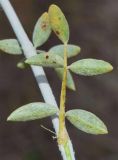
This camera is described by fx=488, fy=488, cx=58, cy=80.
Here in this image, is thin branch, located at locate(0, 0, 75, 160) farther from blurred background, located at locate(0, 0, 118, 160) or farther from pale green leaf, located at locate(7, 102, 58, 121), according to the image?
blurred background, located at locate(0, 0, 118, 160)

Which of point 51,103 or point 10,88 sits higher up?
point 51,103

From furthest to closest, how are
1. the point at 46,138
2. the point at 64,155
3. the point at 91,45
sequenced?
the point at 91,45 → the point at 46,138 → the point at 64,155

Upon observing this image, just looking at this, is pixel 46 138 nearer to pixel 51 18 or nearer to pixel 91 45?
pixel 91 45

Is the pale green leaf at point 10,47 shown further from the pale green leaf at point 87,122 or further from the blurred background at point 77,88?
the blurred background at point 77,88

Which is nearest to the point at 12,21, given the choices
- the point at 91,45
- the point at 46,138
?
the point at 46,138

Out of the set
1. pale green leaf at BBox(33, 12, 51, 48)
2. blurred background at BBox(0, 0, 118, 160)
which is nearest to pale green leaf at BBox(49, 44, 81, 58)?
pale green leaf at BBox(33, 12, 51, 48)

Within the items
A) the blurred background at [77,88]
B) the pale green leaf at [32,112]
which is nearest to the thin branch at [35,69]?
the pale green leaf at [32,112]

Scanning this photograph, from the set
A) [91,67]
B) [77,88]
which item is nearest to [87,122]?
[91,67]
